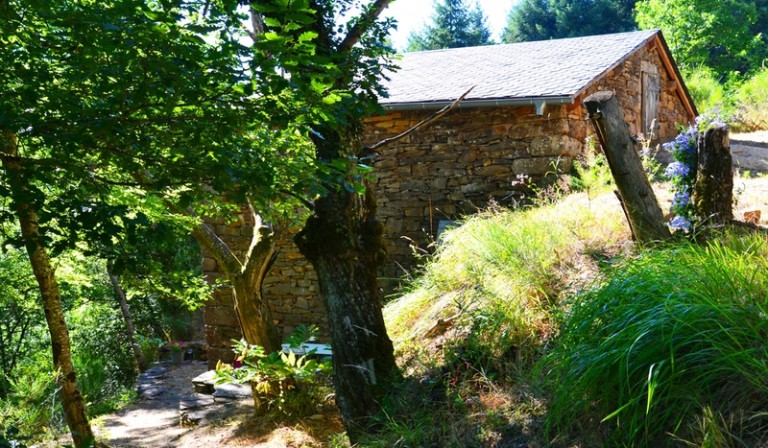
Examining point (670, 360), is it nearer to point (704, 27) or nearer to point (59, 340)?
point (59, 340)

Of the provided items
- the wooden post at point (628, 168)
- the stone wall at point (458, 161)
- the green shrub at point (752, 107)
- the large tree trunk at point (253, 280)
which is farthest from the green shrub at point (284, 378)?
the green shrub at point (752, 107)

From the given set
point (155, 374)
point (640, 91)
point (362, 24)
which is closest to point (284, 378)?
point (362, 24)

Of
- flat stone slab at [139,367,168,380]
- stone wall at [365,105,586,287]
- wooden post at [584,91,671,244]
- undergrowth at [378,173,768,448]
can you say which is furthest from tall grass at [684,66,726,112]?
flat stone slab at [139,367,168,380]

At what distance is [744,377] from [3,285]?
8.28 m

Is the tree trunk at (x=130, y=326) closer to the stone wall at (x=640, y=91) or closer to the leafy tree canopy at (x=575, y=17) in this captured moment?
the stone wall at (x=640, y=91)

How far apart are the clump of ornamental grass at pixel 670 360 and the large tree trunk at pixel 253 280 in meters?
3.65

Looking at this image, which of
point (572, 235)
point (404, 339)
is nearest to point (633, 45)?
point (572, 235)

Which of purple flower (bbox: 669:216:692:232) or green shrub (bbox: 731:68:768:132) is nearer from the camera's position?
purple flower (bbox: 669:216:692:232)

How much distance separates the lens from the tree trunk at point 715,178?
538cm

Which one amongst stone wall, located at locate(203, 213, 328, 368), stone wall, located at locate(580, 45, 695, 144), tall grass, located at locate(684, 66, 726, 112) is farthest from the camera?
tall grass, located at locate(684, 66, 726, 112)

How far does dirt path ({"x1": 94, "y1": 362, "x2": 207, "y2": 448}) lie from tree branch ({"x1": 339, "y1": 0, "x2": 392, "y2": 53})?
14.6 feet

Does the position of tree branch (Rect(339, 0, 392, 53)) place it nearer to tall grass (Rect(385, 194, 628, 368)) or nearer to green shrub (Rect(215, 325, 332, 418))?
tall grass (Rect(385, 194, 628, 368))

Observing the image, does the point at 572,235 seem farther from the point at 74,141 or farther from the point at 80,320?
the point at 80,320

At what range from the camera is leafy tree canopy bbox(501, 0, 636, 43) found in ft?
103
